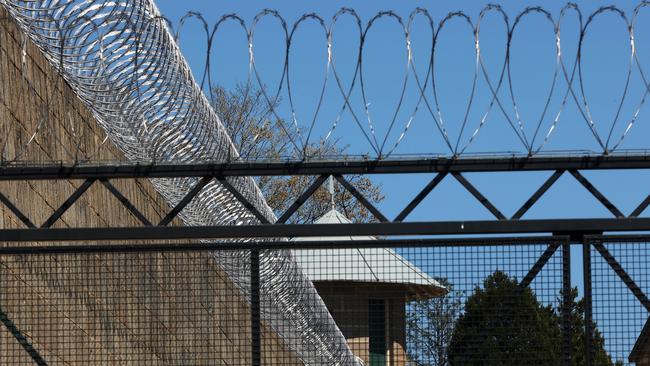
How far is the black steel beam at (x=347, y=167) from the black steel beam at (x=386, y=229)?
394 millimetres

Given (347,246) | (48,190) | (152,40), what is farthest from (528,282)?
(48,190)

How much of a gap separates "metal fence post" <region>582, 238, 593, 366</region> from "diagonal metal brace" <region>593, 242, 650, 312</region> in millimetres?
63

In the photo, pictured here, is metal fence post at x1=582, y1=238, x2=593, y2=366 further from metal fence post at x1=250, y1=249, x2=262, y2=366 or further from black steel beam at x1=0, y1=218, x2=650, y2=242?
metal fence post at x1=250, y1=249, x2=262, y2=366

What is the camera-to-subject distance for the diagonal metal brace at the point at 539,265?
8.20 metres

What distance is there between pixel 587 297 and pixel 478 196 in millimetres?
853

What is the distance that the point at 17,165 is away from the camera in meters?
8.79

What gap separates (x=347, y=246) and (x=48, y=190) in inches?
137

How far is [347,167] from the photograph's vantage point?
8.49 m

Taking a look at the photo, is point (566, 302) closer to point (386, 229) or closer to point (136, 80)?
point (386, 229)

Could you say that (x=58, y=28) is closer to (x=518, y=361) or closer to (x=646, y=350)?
(x=518, y=361)

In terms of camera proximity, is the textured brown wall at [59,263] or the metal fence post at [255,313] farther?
the textured brown wall at [59,263]

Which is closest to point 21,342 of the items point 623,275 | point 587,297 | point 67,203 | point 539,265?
point 67,203

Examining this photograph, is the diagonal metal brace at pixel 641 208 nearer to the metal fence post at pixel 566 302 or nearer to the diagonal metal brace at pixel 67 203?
the metal fence post at pixel 566 302

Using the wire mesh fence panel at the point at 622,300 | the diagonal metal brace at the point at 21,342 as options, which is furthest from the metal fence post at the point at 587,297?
the diagonal metal brace at the point at 21,342
